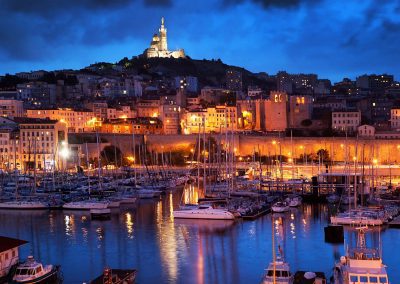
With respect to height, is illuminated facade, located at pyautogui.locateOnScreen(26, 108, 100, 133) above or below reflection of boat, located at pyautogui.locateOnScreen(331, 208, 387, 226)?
above

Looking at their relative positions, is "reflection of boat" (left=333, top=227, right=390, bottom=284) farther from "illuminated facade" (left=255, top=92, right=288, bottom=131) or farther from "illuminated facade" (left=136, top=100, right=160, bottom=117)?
"illuminated facade" (left=136, top=100, right=160, bottom=117)

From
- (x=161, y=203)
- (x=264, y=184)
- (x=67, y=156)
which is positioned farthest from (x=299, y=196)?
Result: (x=67, y=156)

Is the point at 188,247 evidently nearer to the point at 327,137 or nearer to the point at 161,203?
the point at 161,203

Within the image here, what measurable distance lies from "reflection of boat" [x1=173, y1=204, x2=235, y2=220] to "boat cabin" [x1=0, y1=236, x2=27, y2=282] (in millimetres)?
10488

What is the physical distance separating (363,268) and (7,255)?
337 inches

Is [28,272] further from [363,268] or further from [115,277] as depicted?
[363,268]

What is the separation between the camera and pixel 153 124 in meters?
56.3

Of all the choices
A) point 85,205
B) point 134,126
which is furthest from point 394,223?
point 134,126

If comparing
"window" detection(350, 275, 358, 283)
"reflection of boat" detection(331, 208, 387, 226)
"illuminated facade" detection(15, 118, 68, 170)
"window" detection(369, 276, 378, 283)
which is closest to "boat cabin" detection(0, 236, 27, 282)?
Answer: "window" detection(350, 275, 358, 283)

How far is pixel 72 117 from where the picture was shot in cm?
5684

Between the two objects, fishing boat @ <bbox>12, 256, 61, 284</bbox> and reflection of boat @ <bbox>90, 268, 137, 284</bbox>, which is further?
fishing boat @ <bbox>12, 256, 61, 284</bbox>

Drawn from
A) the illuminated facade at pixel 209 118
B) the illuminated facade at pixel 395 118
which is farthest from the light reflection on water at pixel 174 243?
the illuminated facade at pixel 395 118

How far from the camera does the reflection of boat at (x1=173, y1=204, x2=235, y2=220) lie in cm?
2531

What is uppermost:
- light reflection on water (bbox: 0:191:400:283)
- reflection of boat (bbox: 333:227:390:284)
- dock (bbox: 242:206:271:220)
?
reflection of boat (bbox: 333:227:390:284)
